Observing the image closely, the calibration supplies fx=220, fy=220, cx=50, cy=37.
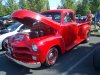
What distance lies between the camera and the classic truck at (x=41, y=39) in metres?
6.64

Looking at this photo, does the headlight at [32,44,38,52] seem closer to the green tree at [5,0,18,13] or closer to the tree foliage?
the tree foliage

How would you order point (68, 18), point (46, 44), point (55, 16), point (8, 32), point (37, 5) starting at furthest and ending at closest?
1. point (37, 5)
2. point (8, 32)
3. point (68, 18)
4. point (55, 16)
5. point (46, 44)

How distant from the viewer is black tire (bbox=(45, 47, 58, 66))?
275 inches

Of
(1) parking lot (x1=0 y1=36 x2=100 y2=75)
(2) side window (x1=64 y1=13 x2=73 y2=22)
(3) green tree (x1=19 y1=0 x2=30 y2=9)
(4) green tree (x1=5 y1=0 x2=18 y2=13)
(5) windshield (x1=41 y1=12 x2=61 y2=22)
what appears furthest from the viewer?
(4) green tree (x1=5 y1=0 x2=18 y2=13)

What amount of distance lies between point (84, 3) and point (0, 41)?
3419 cm

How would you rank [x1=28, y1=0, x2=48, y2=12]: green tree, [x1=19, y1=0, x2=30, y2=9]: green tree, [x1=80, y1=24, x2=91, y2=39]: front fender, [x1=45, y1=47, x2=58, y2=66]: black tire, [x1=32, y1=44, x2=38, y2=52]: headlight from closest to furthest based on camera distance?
[x1=32, y1=44, x2=38, y2=52]: headlight → [x1=45, y1=47, x2=58, y2=66]: black tire → [x1=80, y1=24, x2=91, y2=39]: front fender → [x1=28, y1=0, x2=48, y2=12]: green tree → [x1=19, y1=0, x2=30, y2=9]: green tree

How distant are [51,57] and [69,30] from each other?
5.60 ft

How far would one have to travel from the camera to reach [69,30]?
8.47 m

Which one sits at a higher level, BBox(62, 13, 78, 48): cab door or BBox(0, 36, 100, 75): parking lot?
BBox(62, 13, 78, 48): cab door

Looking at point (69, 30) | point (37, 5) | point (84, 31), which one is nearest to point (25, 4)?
point (37, 5)

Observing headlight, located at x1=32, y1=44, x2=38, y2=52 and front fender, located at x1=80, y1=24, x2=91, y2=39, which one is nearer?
headlight, located at x1=32, y1=44, x2=38, y2=52

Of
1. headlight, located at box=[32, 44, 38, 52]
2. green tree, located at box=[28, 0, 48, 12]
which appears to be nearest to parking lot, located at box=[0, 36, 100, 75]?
headlight, located at box=[32, 44, 38, 52]

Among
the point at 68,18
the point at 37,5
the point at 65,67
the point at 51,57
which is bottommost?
the point at 65,67

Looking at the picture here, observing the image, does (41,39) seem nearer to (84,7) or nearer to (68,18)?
(68,18)
